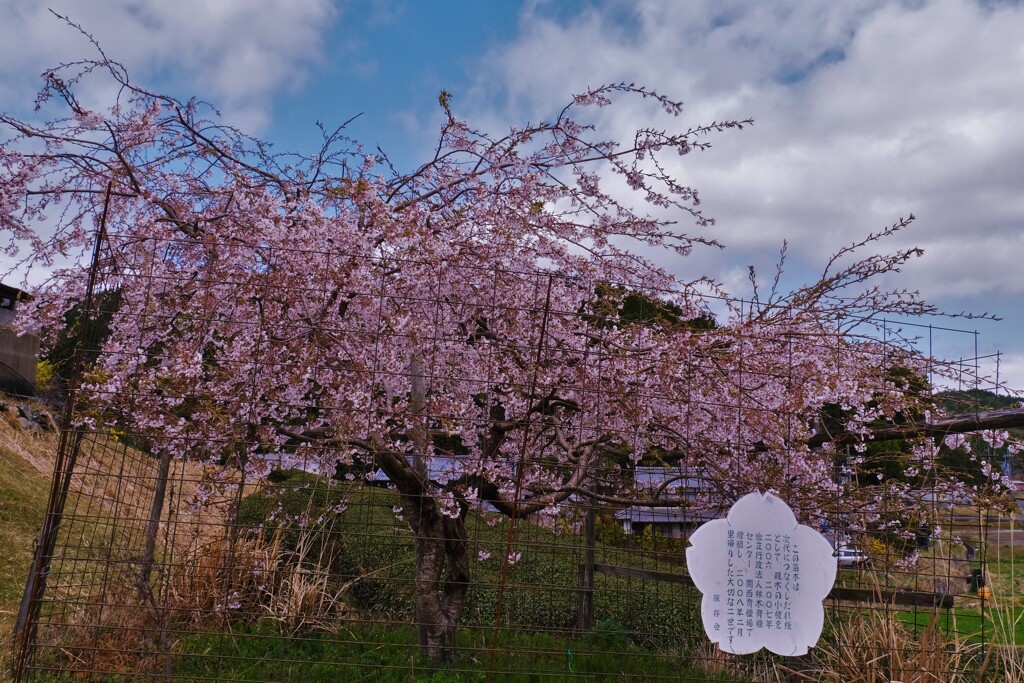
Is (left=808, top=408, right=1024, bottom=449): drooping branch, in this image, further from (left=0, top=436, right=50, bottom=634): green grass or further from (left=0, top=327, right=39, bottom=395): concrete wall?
(left=0, top=327, right=39, bottom=395): concrete wall

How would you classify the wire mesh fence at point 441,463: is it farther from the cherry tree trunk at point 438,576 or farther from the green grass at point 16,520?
the green grass at point 16,520

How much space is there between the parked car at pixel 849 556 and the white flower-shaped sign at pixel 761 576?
0.98ft

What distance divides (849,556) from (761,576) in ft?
8.81

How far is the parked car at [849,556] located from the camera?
4.29m

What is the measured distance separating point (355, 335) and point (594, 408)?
1.43 m

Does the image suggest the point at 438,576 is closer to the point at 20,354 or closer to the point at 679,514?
the point at 679,514

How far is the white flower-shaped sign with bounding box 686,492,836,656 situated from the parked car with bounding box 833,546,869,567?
30cm

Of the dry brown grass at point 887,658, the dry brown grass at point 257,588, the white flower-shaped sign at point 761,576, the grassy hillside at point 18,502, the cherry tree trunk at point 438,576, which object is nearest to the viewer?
the white flower-shaped sign at point 761,576

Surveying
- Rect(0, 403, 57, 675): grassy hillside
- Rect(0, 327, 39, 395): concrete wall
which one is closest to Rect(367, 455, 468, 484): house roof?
Rect(0, 403, 57, 675): grassy hillside

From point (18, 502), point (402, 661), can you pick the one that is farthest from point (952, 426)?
point (18, 502)

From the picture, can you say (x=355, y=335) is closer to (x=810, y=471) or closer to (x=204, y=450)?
(x=204, y=450)

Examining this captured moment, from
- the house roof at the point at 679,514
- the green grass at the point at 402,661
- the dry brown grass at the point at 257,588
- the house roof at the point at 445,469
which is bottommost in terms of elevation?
the green grass at the point at 402,661

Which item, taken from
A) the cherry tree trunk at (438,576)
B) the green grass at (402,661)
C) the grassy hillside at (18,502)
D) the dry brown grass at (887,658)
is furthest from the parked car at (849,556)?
the grassy hillside at (18,502)

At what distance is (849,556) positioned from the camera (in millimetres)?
5785
